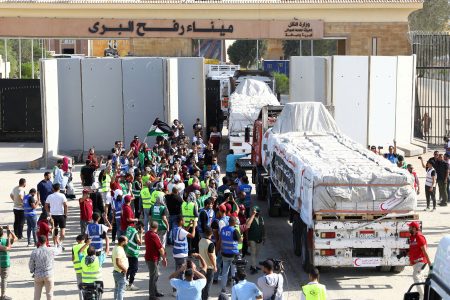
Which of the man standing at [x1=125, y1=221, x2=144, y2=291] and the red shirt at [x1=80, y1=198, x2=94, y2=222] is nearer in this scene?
the man standing at [x1=125, y1=221, x2=144, y2=291]

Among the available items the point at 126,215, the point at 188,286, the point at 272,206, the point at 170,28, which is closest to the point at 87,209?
the point at 126,215

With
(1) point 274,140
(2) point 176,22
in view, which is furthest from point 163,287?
(2) point 176,22

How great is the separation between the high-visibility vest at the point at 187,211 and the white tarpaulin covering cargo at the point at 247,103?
42.7ft

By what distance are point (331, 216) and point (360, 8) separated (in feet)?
104

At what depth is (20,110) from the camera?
41.3m

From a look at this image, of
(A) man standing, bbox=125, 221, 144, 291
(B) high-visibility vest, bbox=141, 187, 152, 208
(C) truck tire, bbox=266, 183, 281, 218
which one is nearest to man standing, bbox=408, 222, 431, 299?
(A) man standing, bbox=125, 221, 144, 291

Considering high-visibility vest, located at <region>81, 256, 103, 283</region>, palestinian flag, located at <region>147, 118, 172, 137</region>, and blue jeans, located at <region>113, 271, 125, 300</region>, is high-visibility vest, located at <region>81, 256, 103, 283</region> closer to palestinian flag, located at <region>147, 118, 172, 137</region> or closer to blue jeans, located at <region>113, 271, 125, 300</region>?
blue jeans, located at <region>113, 271, 125, 300</region>

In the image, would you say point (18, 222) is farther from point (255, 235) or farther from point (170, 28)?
point (170, 28)

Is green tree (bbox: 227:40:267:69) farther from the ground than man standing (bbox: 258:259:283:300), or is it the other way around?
green tree (bbox: 227:40:267:69)

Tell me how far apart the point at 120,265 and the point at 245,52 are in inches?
2774

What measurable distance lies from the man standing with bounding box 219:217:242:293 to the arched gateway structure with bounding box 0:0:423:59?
30991 mm

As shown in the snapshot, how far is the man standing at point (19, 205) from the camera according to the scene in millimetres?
20406

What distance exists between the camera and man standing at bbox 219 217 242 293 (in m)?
16.5

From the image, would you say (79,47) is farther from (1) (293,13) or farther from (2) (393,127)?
(2) (393,127)
